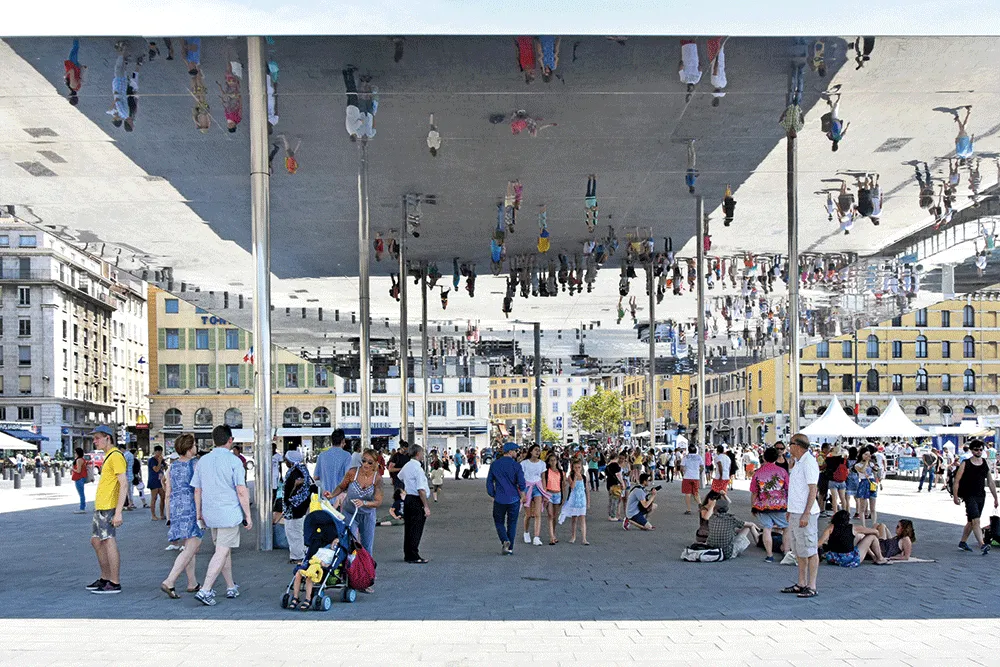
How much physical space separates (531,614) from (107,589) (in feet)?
14.4

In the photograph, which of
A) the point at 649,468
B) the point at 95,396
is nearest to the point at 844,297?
the point at 649,468

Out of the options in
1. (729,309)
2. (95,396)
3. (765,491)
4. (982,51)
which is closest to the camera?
(982,51)

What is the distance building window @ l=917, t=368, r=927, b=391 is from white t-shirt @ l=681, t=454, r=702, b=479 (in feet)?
240

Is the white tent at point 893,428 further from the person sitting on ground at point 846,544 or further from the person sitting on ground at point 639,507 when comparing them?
the person sitting on ground at point 846,544

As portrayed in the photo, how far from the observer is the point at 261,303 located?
49.6 feet

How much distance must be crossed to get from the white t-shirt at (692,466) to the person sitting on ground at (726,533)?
9.53 metres

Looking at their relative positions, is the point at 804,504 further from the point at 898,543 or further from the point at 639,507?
the point at 639,507

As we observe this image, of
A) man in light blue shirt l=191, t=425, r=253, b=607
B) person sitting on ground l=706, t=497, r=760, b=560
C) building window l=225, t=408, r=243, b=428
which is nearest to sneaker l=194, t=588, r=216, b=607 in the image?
man in light blue shirt l=191, t=425, r=253, b=607

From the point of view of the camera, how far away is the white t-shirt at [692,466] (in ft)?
81.5

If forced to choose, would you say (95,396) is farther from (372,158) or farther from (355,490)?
(355,490)

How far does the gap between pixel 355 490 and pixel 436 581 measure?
1.31 metres

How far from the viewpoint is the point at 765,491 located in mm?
15258

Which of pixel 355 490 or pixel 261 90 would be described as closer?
pixel 355 490

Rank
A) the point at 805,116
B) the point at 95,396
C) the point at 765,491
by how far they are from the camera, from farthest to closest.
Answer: the point at 95,396 < the point at 805,116 < the point at 765,491
